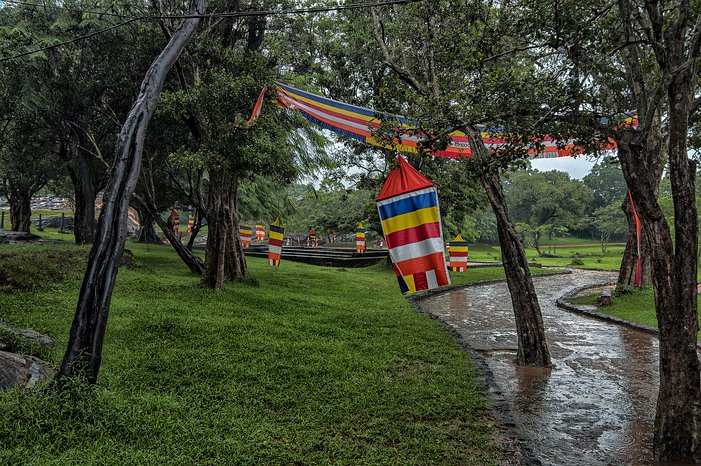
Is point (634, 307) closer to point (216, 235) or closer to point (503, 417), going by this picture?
point (503, 417)

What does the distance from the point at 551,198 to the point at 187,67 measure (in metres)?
43.5

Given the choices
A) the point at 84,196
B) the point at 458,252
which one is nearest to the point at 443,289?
the point at 458,252

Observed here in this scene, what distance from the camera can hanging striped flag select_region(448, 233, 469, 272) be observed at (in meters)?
19.2

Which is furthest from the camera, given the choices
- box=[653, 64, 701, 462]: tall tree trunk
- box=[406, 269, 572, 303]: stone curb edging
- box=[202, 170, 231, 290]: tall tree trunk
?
box=[406, 269, 572, 303]: stone curb edging

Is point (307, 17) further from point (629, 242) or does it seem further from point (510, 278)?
point (629, 242)

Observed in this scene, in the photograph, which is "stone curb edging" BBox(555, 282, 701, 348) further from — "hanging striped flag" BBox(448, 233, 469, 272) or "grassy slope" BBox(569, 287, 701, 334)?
"hanging striped flag" BBox(448, 233, 469, 272)

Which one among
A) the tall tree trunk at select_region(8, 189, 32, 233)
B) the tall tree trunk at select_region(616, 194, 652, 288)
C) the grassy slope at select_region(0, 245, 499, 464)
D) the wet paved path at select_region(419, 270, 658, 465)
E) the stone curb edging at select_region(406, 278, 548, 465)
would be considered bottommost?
the wet paved path at select_region(419, 270, 658, 465)

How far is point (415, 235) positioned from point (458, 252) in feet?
49.1

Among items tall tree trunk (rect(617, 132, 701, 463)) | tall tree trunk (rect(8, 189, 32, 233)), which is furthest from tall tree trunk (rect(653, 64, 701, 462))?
tall tree trunk (rect(8, 189, 32, 233))

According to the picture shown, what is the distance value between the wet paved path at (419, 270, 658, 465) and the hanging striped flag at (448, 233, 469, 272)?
24.3ft

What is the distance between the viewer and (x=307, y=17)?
13.4 metres

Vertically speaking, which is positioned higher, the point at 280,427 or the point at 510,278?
the point at 510,278

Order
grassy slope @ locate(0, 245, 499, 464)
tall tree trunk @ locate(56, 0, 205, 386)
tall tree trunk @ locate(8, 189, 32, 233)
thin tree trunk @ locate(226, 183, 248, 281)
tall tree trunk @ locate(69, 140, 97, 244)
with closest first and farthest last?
grassy slope @ locate(0, 245, 499, 464), tall tree trunk @ locate(56, 0, 205, 386), thin tree trunk @ locate(226, 183, 248, 281), tall tree trunk @ locate(69, 140, 97, 244), tall tree trunk @ locate(8, 189, 32, 233)

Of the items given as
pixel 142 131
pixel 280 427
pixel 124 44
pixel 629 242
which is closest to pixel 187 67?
pixel 124 44
